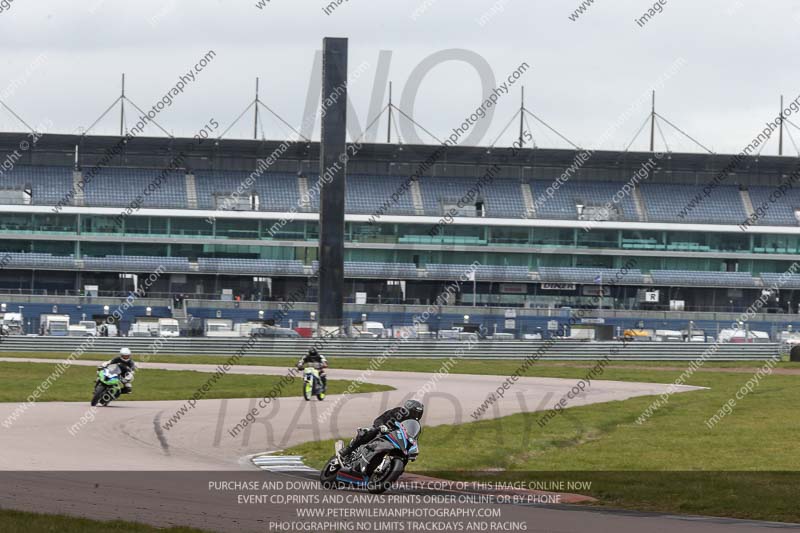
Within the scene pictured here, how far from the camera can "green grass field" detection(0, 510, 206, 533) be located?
1346 centimetres

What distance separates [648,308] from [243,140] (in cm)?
3276

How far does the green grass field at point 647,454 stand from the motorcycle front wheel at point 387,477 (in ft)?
9.55

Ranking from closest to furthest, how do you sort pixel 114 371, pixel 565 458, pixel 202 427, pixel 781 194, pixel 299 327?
pixel 565 458 → pixel 202 427 → pixel 114 371 → pixel 299 327 → pixel 781 194

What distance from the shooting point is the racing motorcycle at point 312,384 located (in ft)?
116

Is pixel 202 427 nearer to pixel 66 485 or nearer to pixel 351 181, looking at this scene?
pixel 66 485

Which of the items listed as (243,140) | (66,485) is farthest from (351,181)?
(66,485)

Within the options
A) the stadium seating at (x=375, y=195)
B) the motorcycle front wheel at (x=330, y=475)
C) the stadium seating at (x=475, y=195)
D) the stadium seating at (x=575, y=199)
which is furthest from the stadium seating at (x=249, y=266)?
the motorcycle front wheel at (x=330, y=475)

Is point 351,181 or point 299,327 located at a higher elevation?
point 351,181

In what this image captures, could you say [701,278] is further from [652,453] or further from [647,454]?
[647,454]

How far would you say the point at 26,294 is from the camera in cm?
8362

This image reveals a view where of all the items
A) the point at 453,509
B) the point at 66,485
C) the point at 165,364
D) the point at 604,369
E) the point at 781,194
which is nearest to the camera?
the point at 453,509

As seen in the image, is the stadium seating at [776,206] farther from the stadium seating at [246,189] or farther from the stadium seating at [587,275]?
the stadium seating at [246,189]

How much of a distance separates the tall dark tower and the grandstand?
24.3m

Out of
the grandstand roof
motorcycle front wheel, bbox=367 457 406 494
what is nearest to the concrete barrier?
the grandstand roof
